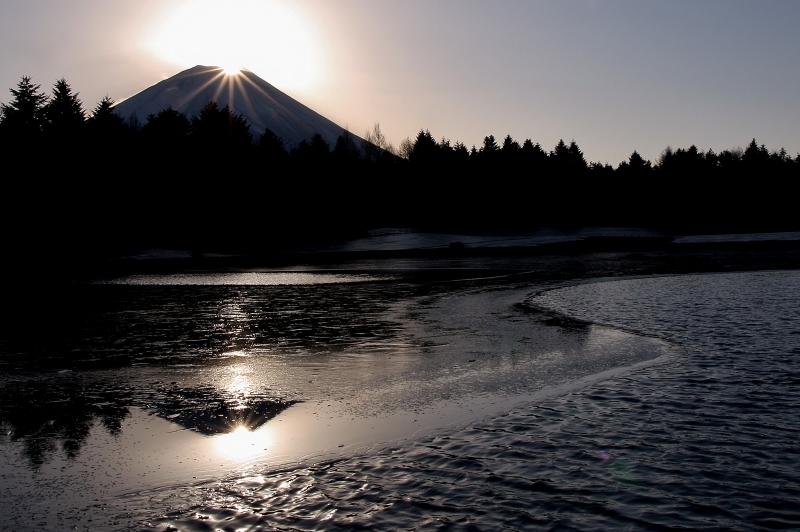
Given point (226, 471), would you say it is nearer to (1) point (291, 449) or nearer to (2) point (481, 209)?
(1) point (291, 449)

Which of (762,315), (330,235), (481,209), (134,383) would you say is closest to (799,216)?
(481,209)

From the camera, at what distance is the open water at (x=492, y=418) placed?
6.30 meters

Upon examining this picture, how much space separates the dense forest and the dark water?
59270 mm

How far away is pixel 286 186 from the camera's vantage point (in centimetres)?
8944

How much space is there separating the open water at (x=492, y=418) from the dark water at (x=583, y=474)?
3 centimetres

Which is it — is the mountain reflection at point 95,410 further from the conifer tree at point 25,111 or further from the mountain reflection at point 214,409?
the conifer tree at point 25,111

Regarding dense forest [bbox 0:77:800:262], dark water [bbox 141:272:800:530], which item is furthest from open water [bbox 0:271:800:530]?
dense forest [bbox 0:77:800:262]

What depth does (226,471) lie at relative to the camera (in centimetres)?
747

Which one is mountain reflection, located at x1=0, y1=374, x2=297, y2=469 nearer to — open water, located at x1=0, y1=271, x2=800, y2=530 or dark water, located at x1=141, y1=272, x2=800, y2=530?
open water, located at x1=0, y1=271, x2=800, y2=530

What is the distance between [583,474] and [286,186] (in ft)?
278

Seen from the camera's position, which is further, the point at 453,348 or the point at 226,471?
the point at 453,348

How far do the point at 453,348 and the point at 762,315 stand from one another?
29.8 ft

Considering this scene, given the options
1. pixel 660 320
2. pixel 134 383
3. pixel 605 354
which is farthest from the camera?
pixel 660 320

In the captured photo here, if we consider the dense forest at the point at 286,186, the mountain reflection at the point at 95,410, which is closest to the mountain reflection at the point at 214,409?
the mountain reflection at the point at 95,410
